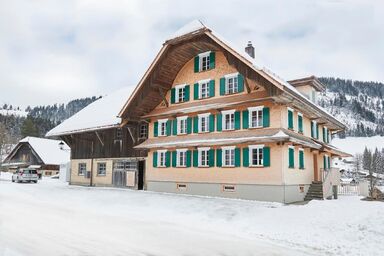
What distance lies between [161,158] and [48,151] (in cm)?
4265

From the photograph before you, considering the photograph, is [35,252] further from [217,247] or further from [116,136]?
[116,136]

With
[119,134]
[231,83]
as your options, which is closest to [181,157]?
[231,83]

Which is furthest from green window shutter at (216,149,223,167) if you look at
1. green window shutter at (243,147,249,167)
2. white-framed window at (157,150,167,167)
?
white-framed window at (157,150,167,167)

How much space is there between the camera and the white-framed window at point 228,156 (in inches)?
899

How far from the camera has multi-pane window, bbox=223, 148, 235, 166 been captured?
2286 cm

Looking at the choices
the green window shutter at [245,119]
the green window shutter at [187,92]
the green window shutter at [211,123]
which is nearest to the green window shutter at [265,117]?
the green window shutter at [245,119]

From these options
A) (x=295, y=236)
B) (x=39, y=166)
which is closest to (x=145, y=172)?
(x=295, y=236)

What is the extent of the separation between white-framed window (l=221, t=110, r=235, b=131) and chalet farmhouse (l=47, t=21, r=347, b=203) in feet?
0.23

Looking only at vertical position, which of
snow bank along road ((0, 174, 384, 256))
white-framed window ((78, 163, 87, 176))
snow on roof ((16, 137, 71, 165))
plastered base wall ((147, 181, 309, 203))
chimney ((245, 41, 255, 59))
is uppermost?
chimney ((245, 41, 255, 59))

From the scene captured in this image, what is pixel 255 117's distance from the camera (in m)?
22.5

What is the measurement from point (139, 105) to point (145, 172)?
562 centimetres

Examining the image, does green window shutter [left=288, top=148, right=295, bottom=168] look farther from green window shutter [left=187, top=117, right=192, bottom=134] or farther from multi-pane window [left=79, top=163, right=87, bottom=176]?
multi-pane window [left=79, top=163, right=87, bottom=176]

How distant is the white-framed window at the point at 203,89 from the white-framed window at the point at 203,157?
3931 millimetres

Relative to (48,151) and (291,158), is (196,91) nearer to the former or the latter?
(291,158)
